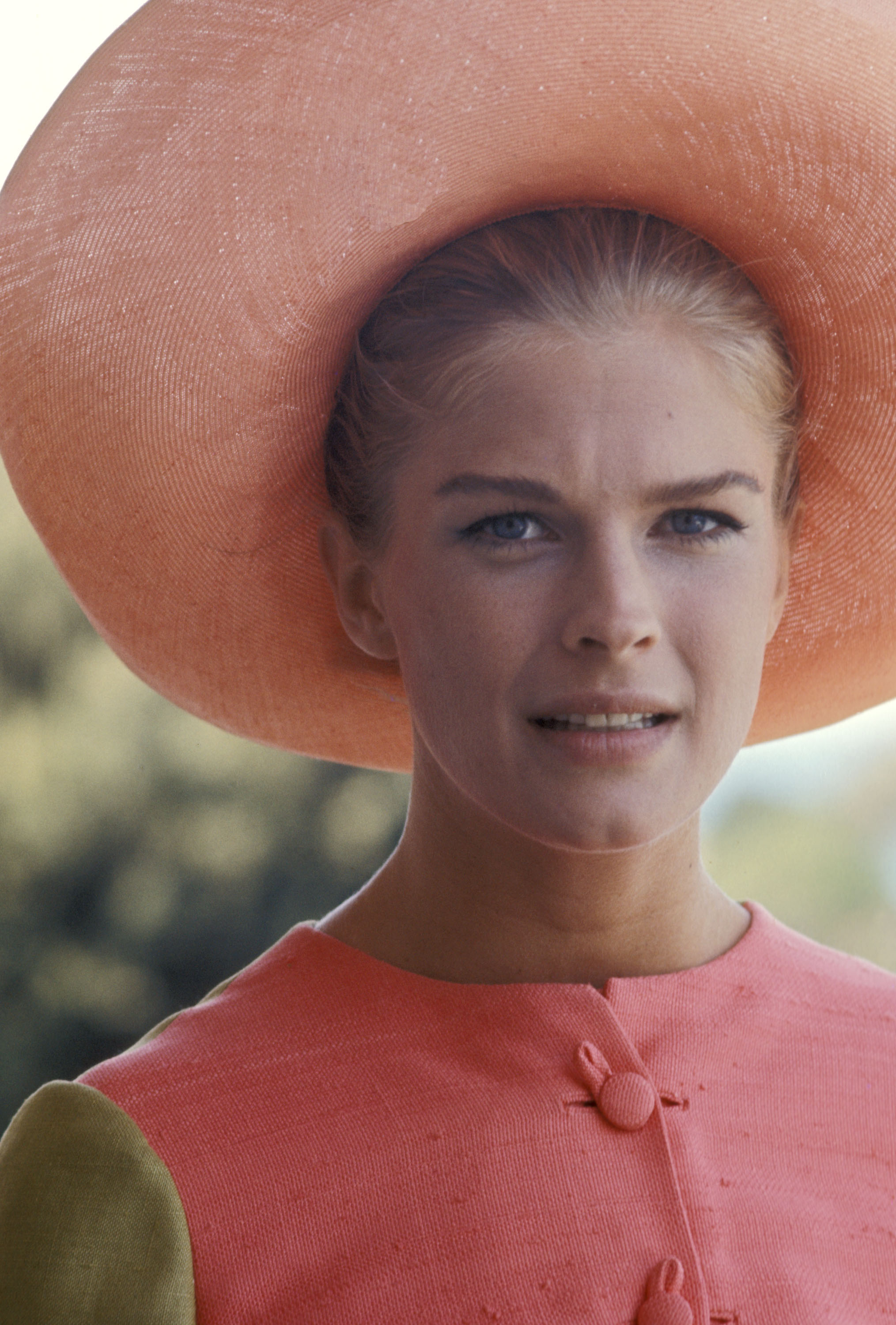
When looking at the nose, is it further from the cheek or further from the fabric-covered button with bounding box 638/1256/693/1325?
the fabric-covered button with bounding box 638/1256/693/1325

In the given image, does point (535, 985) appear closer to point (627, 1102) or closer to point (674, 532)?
point (627, 1102)

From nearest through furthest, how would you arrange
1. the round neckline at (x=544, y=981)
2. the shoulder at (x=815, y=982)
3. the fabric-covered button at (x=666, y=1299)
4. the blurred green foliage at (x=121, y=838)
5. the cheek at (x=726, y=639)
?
the fabric-covered button at (x=666, y=1299), the cheek at (x=726, y=639), the round neckline at (x=544, y=981), the shoulder at (x=815, y=982), the blurred green foliage at (x=121, y=838)

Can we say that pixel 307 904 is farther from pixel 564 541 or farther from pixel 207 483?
pixel 564 541

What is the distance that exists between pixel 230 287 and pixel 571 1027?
2.66 ft

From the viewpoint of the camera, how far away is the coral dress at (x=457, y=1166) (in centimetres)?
133

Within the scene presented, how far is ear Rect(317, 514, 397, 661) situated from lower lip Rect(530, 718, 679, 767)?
0.31 meters

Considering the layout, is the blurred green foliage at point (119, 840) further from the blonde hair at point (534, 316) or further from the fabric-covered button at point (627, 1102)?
the fabric-covered button at point (627, 1102)

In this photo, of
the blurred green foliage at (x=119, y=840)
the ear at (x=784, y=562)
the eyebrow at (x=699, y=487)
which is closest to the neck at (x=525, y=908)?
the ear at (x=784, y=562)

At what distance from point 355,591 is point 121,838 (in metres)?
1.66

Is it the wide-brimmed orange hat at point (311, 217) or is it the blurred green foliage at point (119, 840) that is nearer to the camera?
the wide-brimmed orange hat at point (311, 217)

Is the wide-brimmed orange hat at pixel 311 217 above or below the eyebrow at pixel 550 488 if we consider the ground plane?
above

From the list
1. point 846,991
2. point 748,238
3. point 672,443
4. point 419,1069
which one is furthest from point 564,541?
point 846,991

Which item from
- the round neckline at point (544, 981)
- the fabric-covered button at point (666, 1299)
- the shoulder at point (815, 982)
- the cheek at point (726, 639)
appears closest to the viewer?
the fabric-covered button at point (666, 1299)

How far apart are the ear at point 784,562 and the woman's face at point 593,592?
0.18m
